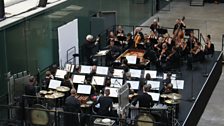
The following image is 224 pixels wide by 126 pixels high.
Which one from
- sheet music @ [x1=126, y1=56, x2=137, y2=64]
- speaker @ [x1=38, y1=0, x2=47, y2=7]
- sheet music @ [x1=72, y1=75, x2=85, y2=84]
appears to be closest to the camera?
sheet music @ [x1=72, y1=75, x2=85, y2=84]

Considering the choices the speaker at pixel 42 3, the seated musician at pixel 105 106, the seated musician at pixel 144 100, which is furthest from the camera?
the speaker at pixel 42 3

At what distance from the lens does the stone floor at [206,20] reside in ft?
74.6

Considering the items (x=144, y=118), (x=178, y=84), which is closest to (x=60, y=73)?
(x=178, y=84)

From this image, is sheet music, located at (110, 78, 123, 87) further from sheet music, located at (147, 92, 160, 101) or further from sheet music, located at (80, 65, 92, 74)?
sheet music, located at (80, 65, 92, 74)

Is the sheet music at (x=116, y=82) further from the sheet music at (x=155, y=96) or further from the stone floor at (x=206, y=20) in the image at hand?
the stone floor at (x=206, y=20)

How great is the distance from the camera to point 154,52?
79.2 feet

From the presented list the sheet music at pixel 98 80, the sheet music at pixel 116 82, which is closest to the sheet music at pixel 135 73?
the sheet music at pixel 116 82

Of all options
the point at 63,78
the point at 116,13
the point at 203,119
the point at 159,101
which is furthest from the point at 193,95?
the point at 116,13

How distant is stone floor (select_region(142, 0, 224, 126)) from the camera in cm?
2275

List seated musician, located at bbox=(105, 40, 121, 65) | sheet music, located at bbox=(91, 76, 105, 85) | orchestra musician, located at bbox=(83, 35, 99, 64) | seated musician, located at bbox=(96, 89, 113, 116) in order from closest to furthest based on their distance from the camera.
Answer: seated musician, located at bbox=(96, 89, 113, 116), sheet music, located at bbox=(91, 76, 105, 85), seated musician, located at bbox=(105, 40, 121, 65), orchestra musician, located at bbox=(83, 35, 99, 64)

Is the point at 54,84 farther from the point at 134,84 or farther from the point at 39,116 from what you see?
the point at 39,116

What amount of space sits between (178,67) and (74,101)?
8.41 m

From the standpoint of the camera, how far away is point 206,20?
1470 inches

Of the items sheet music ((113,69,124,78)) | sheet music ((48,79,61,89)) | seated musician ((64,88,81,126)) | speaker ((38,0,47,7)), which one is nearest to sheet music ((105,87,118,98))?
sheet music ((113,69,124,78))
